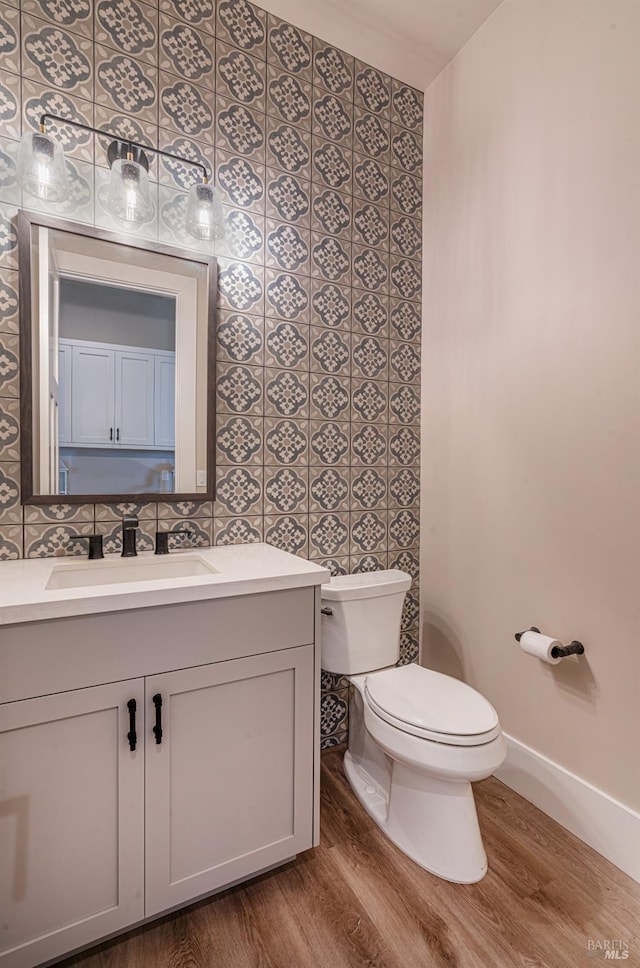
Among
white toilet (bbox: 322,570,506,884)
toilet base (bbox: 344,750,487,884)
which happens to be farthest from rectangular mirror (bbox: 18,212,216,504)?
toilet base (bbox: 344,750,487,884)

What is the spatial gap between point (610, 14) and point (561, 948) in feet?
8.43

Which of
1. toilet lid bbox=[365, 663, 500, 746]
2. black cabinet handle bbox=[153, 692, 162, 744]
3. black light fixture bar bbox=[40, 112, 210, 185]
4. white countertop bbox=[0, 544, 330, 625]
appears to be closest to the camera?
white countertop bbox=[0, 544, 330, 625]

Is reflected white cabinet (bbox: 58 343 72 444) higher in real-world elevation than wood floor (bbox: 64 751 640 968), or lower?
higher

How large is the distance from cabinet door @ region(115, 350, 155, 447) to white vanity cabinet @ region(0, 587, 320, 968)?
669mm

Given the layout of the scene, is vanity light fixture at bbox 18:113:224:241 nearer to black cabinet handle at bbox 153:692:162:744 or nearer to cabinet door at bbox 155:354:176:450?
cabinet door at bbox 155:354:176:450

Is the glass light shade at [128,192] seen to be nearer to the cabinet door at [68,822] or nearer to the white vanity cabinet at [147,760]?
the white vanity cabinet at [147,760]

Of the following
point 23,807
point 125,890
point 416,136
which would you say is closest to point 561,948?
point 125,890

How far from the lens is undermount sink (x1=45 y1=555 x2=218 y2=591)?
1.37m

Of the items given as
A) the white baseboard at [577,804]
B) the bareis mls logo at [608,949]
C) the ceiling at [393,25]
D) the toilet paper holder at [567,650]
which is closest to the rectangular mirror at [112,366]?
the ceiling at [393,25]

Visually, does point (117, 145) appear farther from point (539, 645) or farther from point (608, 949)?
point (608, 949)

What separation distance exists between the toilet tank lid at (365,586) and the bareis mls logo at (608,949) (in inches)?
40.3

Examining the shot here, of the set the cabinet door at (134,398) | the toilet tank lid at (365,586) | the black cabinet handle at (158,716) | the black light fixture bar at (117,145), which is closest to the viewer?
the black cabinet handle at (158,716)

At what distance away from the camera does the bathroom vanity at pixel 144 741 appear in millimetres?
1024

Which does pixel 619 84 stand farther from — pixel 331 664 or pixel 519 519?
pixel 331 664
